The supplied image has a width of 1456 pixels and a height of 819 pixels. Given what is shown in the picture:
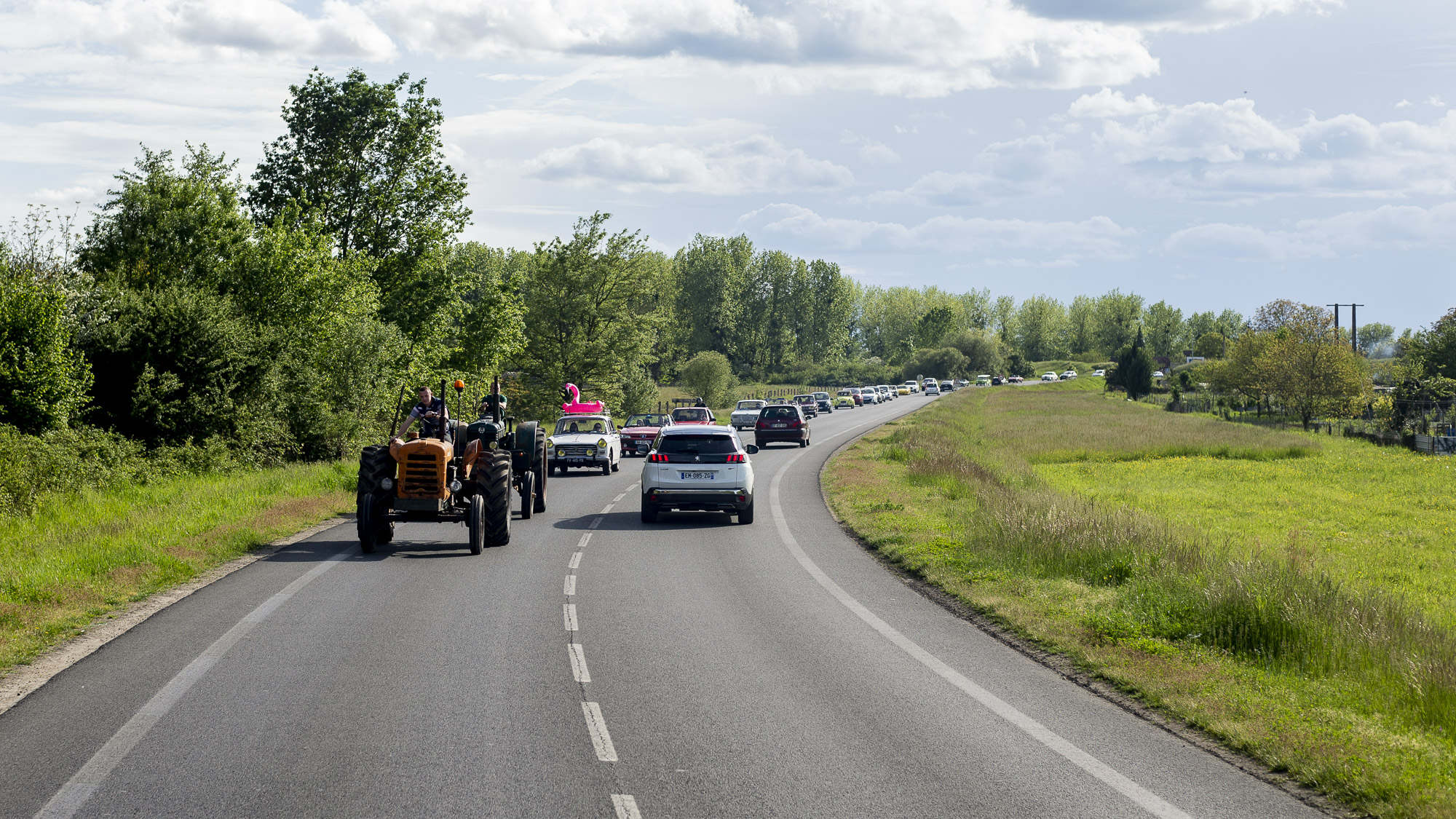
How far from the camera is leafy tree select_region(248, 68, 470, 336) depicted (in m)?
43.7

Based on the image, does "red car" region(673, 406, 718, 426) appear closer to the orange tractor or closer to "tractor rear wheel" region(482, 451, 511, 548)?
the orange tractor

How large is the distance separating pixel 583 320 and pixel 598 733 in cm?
5531

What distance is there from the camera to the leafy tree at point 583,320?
60.2m


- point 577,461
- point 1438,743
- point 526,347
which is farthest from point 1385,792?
point 526,347

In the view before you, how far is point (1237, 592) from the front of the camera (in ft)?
32.8

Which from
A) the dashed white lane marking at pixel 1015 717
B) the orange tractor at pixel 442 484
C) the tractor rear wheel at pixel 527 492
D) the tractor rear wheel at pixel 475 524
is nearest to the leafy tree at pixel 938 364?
the tractor rear wheel at pixel 527 492

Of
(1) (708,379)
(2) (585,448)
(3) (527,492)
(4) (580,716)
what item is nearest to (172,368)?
(2) (585,448)

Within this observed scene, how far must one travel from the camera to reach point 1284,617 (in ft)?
30.7

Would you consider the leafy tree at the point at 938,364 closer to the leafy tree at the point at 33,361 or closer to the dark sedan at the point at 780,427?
the dark sedan at the point at 780,427

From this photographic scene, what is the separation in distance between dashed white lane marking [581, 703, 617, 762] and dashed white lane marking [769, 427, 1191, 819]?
2513 millimetres

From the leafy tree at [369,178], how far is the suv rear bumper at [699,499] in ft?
88.7

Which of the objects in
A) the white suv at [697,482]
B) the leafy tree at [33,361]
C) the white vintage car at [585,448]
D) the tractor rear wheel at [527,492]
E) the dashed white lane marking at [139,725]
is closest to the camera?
the dashed white lane marking at [139,725]

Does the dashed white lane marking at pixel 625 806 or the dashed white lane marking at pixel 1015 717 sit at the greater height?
the dashed white lane marking at pixel 625 806

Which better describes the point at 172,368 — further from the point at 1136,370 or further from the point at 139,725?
the point at 1136,370
